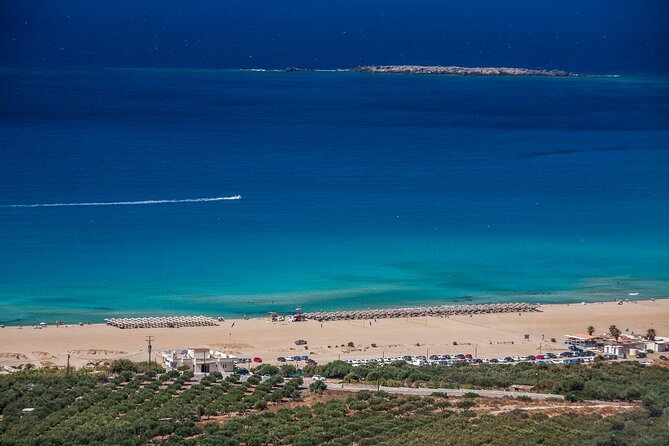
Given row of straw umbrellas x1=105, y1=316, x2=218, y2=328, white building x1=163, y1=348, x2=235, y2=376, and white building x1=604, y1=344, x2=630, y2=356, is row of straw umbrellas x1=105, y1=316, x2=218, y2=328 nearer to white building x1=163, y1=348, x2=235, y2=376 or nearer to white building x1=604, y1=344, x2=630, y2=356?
white building x1=163, y1=348, x2=235, y2=376

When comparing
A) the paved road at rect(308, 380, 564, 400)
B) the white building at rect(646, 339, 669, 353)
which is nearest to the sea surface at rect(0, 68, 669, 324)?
the white building at rect(646, 339, 669, 353)

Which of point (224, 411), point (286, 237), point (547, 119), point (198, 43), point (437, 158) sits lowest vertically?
point (224, 411)

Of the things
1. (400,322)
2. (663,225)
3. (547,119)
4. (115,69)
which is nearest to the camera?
(400,322)

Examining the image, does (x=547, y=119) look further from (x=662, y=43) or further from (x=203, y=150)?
(x=662, y=43)

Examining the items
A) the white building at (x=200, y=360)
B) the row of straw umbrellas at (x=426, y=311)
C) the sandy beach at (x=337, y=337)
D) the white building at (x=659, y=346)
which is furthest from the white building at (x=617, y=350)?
the white building at (x=200, y=360)

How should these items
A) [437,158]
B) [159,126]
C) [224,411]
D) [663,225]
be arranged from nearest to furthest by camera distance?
[224,411] → [663,225] → [437,158] → [159,126]

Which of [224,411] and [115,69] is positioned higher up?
[115,69]

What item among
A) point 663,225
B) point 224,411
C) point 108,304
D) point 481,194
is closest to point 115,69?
point 481,194
